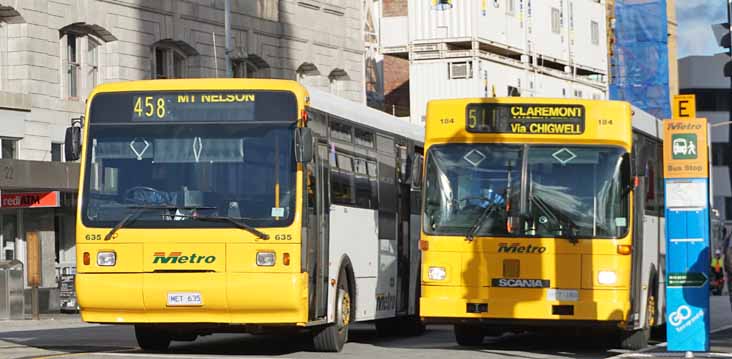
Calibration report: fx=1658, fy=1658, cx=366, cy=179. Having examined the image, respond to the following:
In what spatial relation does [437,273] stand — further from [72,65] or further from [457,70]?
[457,70]

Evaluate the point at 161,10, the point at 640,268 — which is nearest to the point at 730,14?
the point at 640,268

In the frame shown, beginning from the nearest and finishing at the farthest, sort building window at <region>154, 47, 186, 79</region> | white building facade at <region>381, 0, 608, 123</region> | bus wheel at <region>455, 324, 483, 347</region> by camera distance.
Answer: bus wheel at <region>455, 324, 483, 347</region>
building window at <region>154, 47, 186, 79</region>
white building facade at <region>381, 0, 608, 123</region>

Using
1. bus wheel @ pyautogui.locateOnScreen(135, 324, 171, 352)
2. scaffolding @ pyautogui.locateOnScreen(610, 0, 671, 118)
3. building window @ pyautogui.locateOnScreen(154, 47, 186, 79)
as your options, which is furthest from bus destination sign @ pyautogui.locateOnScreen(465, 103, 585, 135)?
scaffolding @ pyautogui.locateOnScreen(610, 0, 671, 118)

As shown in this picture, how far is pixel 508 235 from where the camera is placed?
19406mm

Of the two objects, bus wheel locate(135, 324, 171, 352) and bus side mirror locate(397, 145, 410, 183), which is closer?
bus wheel locate(135, 324, 171, 352)

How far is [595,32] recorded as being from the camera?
75062 mm

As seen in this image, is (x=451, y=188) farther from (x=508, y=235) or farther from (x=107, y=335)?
(x=107, y=335)

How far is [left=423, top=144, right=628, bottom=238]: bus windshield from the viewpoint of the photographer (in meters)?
19.3

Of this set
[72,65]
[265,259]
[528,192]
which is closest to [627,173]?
[528,192]

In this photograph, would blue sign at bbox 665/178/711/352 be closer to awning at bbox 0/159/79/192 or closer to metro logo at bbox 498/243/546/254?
metro logo at bbox 498/243/546/254

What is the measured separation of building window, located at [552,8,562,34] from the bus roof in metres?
45.7

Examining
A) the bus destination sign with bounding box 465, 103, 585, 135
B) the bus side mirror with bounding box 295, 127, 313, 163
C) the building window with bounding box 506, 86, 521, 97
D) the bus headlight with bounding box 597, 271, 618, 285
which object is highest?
the building window with bounding box 506, 86, 521, 97

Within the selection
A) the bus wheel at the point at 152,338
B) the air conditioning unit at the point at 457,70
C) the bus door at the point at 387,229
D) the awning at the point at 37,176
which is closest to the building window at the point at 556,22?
the air conditioning unit at the point at 457,70

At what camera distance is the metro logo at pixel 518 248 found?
1931 cm
